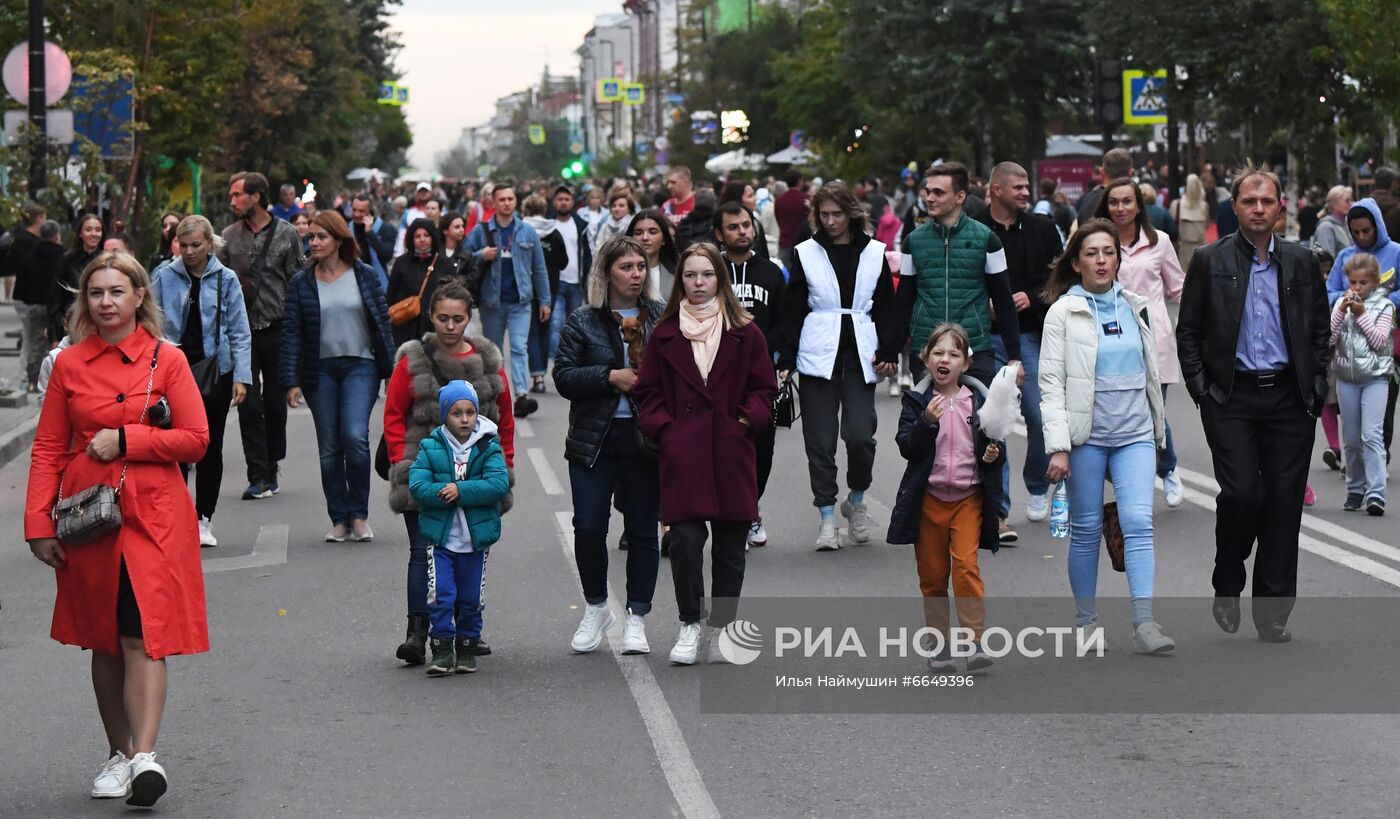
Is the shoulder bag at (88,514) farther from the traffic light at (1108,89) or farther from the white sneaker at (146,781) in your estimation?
the traffic light at (1108,89)

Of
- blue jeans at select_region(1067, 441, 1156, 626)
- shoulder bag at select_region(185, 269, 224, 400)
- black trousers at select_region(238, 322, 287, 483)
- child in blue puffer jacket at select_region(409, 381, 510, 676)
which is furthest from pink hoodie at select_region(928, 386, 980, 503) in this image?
black trousers at select_region(238, 322, 287, 483)

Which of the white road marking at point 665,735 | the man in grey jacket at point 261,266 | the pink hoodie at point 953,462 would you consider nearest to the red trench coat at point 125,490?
the white road marking at point 665,735

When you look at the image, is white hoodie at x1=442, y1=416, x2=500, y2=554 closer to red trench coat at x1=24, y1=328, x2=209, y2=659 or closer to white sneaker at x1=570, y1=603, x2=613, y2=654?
white sneaker at x1=570, y1=603, x2=613, y2=654

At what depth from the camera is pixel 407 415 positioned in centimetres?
866

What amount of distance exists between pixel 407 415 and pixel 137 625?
2.42m

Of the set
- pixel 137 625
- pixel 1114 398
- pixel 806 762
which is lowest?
pixel 806 762

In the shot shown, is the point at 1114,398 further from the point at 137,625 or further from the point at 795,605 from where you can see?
the point at 137,625

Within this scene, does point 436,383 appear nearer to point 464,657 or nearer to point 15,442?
point 464,657

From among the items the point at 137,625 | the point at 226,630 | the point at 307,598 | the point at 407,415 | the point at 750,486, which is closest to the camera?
the point at 137,625

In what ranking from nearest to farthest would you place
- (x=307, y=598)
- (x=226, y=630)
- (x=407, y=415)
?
(x=407, y=415)
(x=226, y=630)
(x=307, y=598)

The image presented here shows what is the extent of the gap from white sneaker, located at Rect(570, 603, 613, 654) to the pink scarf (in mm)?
1214

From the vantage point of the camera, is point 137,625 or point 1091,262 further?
point 1091,262

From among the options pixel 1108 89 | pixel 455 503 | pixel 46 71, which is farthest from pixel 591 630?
pixel 1108 89

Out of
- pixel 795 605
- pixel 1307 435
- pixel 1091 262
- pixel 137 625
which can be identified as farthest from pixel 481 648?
pixel 1307 435
